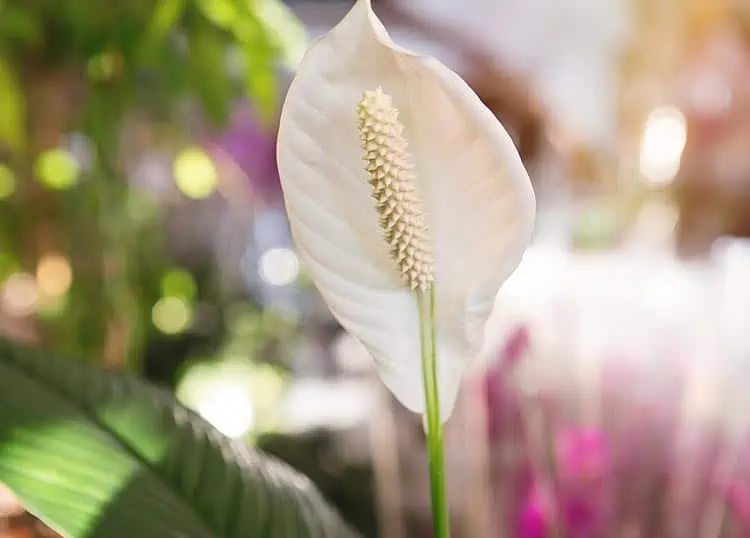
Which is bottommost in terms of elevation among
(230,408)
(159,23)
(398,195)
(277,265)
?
(230,408)

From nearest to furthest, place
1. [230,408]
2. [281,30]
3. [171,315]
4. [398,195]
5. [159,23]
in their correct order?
[398,195]
[159,23]
[281,30]
[230,408]
[171,315]

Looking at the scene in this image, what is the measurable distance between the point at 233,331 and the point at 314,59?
1061 millimetres

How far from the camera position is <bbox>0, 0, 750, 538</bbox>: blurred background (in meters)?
0.59

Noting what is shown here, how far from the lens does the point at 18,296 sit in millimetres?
927

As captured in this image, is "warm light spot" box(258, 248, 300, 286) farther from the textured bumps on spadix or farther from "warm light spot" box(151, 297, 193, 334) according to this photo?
the textured bumps on spadix

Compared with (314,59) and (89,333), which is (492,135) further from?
(89,333)

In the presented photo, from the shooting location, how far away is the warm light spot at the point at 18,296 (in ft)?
2.81

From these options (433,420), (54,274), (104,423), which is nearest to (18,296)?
(54,274)

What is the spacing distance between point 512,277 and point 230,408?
0.37m

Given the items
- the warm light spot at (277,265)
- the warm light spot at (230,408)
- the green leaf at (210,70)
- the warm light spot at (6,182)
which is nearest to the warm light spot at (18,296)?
the warm light spot at (6,182)

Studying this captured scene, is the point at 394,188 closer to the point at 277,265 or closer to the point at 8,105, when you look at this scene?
the point at 8,105

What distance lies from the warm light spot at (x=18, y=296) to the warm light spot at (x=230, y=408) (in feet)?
0.75

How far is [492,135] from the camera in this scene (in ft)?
0.79

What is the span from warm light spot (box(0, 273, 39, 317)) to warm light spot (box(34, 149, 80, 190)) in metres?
0.16
